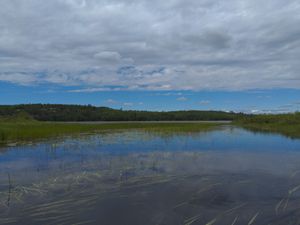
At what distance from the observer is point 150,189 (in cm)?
1037

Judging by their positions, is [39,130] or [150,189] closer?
[150,189]

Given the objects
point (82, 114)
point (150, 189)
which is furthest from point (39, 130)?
point (82, 114)

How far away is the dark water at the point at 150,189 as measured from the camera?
25.6ft

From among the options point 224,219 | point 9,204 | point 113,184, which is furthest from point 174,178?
point 9,204

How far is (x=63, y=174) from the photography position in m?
12.6

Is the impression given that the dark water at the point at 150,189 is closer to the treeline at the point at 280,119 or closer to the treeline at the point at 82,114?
the treeline at the point at 280,119

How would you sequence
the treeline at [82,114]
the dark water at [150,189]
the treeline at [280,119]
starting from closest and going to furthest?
the dark water at [150,189]
the treeline at [280,119]
the treeline at [82,114]

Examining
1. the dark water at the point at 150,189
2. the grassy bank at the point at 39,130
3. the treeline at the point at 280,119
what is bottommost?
the dark water at the point at 150,189

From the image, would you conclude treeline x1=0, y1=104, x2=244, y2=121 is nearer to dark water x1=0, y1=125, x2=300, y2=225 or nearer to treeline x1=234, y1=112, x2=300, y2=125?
treeline x1=234, y1=112, x2=300, y2=125

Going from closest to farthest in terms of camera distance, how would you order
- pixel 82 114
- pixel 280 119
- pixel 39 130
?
pixel 39 130 < pixel 280 119 < pixel 82 114

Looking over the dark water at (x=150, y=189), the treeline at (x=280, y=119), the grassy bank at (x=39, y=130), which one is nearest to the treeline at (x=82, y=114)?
the treeline at (x=280, y=119)

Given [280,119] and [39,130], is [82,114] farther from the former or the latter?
[280,119]

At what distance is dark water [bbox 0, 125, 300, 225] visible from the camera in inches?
307

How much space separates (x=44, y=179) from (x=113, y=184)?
2.66m
